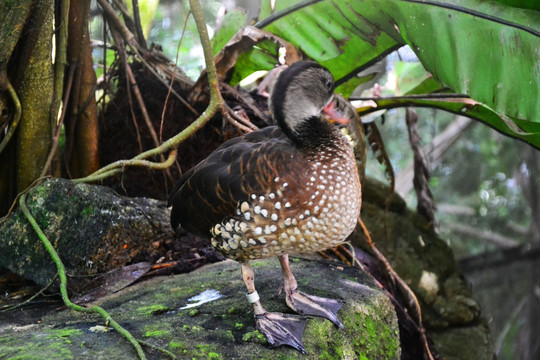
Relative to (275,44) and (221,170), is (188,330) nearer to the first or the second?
(221,170)

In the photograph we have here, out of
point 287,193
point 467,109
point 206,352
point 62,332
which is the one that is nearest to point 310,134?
point 287,193

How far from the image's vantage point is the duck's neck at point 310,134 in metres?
2.33

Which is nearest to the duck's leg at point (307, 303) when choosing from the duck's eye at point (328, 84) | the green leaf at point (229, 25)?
the duck's eye at point (328, 84)

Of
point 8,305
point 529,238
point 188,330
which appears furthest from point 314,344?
point 529,238

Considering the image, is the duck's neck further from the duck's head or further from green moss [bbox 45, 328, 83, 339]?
green moss [bbox 45, 328, 83, 339]

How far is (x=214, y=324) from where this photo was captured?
2283 mm

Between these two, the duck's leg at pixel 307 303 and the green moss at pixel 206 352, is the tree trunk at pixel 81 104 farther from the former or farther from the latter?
the green moss at pixel 206 352

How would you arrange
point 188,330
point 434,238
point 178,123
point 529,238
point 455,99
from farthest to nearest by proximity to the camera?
point 529,238 → point 434,238 → point 178,123 → point 455,99 → point 188,330

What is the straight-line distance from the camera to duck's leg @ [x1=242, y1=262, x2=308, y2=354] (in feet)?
7.07

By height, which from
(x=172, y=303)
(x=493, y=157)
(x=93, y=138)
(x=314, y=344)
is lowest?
(x=493, y=157)

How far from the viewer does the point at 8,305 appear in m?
2.65

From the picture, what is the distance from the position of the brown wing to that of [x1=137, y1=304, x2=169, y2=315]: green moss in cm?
37

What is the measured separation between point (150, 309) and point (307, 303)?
708 mm

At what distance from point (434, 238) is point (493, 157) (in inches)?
168
